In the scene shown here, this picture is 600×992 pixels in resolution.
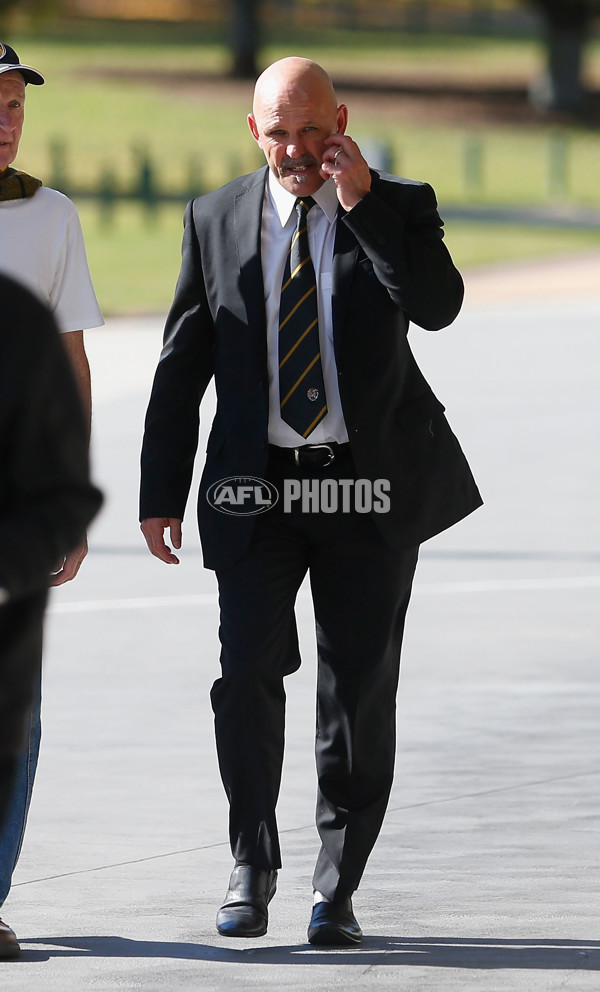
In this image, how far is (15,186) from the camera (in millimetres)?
4852

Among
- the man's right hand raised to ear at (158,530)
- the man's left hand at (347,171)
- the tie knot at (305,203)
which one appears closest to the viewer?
the man's left hand at (347,171)

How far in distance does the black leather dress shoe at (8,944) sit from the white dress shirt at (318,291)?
1246mm

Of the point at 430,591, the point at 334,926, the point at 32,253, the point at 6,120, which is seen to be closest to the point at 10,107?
the point at 6,120

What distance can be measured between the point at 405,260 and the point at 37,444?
207cm

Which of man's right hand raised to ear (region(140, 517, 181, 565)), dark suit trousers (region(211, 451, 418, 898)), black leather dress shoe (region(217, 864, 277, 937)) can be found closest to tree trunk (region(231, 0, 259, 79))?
man's right hand raised to ear (region(140, 517, 181, 565))

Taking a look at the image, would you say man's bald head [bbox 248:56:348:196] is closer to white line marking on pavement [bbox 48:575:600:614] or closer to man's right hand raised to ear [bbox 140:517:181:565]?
man's right hand raised to ear [bbox 140:517:181:565]

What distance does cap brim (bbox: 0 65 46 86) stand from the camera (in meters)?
4.82

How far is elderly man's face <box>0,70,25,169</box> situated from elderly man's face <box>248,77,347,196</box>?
1.75ft

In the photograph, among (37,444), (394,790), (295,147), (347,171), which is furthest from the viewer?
(394,790)

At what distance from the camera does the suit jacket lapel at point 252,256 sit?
16.2 ft

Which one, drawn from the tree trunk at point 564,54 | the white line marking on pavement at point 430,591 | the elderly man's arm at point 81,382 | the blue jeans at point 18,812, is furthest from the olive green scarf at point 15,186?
the tree trunk at point 564,54

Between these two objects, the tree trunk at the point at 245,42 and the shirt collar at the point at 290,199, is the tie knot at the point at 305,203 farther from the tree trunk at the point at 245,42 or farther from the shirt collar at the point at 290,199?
the tree trunk at the point at 245,42

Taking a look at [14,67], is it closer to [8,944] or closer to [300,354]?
[300,354]

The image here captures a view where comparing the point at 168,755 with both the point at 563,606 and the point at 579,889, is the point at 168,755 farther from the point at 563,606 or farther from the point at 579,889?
the point at 563,606
